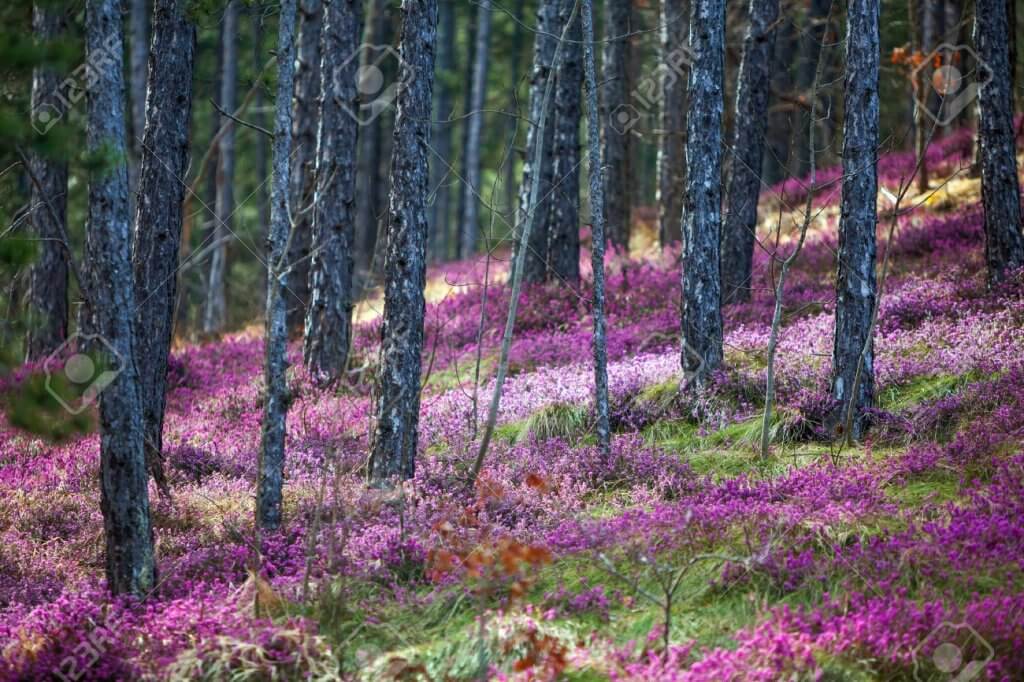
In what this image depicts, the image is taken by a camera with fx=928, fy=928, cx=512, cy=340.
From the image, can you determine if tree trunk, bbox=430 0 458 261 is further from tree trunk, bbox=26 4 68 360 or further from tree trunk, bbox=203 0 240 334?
tree trunk, bbox=26 4 68 360

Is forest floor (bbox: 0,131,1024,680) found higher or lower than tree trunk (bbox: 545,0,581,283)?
lower

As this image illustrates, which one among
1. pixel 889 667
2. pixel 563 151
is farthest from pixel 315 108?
pixel 889 667

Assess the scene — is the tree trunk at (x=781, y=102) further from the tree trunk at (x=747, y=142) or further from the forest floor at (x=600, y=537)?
the forest floor at (x=600, y=537)

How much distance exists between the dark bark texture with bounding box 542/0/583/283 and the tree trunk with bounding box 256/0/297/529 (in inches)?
347

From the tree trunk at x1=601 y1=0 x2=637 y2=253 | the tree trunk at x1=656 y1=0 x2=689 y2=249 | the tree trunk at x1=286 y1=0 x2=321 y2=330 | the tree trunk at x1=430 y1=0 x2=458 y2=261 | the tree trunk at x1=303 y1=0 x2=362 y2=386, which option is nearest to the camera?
the tree trunk at x1=303 y1=0 x2=362 y2=386

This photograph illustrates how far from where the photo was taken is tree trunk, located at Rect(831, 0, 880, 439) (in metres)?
8.88

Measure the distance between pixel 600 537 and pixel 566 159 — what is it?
33.4 feet

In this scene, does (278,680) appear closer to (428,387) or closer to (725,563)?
(725,563)

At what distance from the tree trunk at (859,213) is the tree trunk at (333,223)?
22.4 feet

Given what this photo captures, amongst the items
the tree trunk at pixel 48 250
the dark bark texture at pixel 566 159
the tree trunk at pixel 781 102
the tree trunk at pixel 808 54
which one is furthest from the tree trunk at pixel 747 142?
the tree trunk at pixel 48 250

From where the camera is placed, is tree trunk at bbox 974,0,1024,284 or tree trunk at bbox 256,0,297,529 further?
tree trunk at bbox 974,0,1024,284

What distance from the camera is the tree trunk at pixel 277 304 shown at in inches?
272

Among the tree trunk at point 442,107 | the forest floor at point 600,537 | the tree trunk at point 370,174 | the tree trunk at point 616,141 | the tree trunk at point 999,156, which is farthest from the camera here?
the tree trunk at point 442,107

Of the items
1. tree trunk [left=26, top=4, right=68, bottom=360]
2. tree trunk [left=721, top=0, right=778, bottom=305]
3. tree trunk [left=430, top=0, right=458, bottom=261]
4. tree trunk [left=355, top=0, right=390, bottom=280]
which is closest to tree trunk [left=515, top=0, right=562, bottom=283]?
tree trunk [left=721, top=0, right=778, bottom=305]
